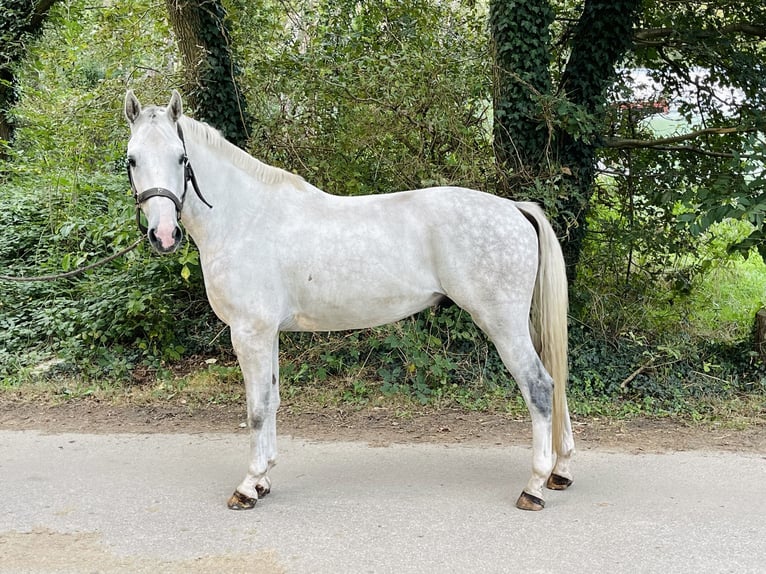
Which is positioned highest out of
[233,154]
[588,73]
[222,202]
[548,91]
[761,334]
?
[588,73]

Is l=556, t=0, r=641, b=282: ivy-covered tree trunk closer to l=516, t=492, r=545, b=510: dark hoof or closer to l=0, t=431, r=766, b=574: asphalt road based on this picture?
l=0, t=431, r=766, b=574: asphalt road

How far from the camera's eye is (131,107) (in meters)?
3.42

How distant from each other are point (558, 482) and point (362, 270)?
5.42ft

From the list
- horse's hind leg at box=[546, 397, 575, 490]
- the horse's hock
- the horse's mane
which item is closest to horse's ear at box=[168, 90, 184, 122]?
the horse's mane

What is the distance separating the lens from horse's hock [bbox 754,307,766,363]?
238 inches

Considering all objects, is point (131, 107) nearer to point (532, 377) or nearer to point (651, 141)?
A: point (532, 377)

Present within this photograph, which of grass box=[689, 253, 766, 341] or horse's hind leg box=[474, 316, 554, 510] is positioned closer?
horse's hind leg box=[474, 316, 554, 510]

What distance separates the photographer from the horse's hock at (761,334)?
238 inches

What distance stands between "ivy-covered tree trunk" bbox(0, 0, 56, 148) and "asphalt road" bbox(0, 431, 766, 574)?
20.9 ft

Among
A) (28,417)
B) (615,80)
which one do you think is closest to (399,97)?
(615,80)

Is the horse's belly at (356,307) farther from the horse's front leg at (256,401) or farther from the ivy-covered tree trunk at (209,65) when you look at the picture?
the ivy-covered tree trunk at (209,65)

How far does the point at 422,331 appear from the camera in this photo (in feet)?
19.4

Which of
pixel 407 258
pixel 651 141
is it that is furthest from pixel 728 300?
pixel 407 258

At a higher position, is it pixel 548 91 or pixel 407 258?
pixel 548 91
